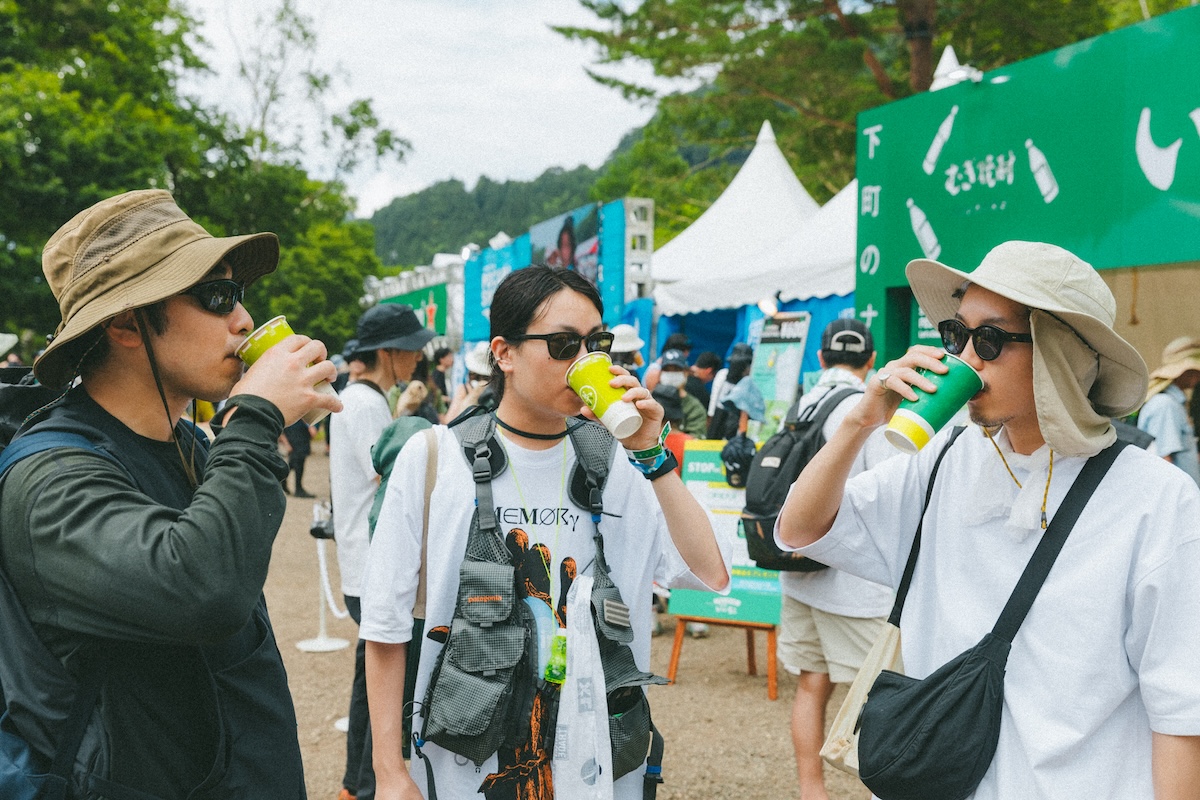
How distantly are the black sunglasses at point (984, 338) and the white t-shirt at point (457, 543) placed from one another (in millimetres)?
859

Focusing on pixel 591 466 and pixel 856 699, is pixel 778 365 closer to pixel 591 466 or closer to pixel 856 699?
pixel 591 466

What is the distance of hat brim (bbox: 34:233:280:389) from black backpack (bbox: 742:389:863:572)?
116 inches

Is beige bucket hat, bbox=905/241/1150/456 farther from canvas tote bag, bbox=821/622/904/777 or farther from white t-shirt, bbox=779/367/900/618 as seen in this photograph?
white t-shirt, bbox=779/367/900/618

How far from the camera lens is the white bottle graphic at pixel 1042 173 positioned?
6.39 meters

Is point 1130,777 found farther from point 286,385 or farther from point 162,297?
point 162,297

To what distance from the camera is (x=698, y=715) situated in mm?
5395

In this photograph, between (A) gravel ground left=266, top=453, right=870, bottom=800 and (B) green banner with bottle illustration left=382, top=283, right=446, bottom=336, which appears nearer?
(A) gravel ground left=266, top=453, right=870, bottom=800

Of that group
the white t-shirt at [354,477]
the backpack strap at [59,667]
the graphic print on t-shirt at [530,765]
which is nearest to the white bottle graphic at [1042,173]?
the white t-shirt at [354,477]

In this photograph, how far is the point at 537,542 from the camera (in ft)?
7.09

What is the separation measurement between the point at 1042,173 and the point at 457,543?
19.2 feet

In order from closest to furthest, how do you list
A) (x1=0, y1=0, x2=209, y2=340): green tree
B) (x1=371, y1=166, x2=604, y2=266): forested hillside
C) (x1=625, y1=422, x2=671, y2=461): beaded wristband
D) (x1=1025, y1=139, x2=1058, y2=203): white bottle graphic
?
(x1=625, y1=422, x2=671, y2=461): beaded wristband
(x1=1025, y1=139, x2=1058, y2=203): white bottle graphic
(x1=0, y1=0, x2=209, y2=340): green tree
(x1=371, y1=166, x2=604, y2=266): forested hillside

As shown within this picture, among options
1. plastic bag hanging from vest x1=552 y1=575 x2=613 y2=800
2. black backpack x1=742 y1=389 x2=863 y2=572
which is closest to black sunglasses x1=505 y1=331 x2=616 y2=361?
plastic bag hanging from vest x1=552 y1=575 x2=613 y2=800

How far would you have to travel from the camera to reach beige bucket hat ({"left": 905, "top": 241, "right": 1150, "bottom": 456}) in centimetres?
170

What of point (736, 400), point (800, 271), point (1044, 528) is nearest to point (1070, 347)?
point (1044, 528)
